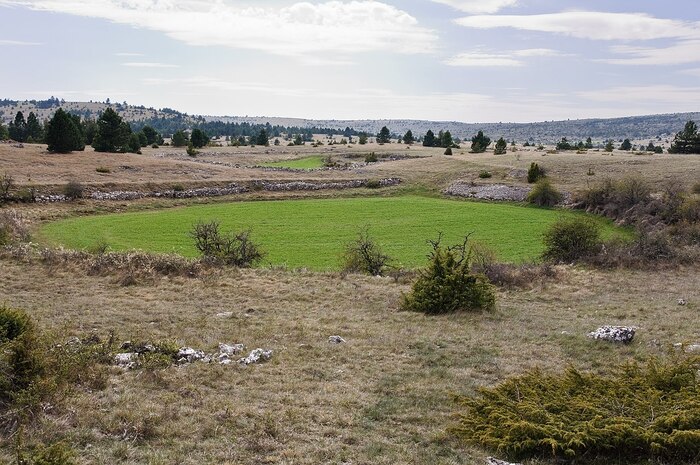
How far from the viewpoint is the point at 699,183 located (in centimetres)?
4406

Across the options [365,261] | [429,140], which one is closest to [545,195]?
[365,261]

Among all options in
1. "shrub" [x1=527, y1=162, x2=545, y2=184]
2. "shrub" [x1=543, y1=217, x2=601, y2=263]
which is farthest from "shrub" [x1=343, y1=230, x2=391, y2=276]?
"shrub" [x1=527, y1=162, x2=545, y2=184]

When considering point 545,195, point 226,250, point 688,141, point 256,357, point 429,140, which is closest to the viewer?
point 256,357

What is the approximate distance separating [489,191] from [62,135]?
4334 cm

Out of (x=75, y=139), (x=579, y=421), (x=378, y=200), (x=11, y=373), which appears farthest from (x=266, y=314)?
(x=75, y=139)

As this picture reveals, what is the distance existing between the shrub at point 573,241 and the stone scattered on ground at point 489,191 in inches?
920

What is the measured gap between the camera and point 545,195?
4822 cm

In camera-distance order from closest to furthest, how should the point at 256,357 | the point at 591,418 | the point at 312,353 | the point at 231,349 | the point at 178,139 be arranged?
the point at 591,418
the point at 256,357
the point at 231,349
the point at 312,353
the point at 178,139

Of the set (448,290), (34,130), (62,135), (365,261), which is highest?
(34,130)

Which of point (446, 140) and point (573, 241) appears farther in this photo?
point (446, 140)

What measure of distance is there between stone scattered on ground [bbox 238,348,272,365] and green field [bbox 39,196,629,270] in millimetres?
15280

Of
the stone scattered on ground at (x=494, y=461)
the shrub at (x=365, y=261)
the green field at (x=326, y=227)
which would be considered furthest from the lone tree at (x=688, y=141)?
the stone scattered on ground at (x=494, y=461)

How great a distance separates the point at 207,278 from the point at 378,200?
3238cm

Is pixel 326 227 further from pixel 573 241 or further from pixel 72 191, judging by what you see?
pixel 72 191
